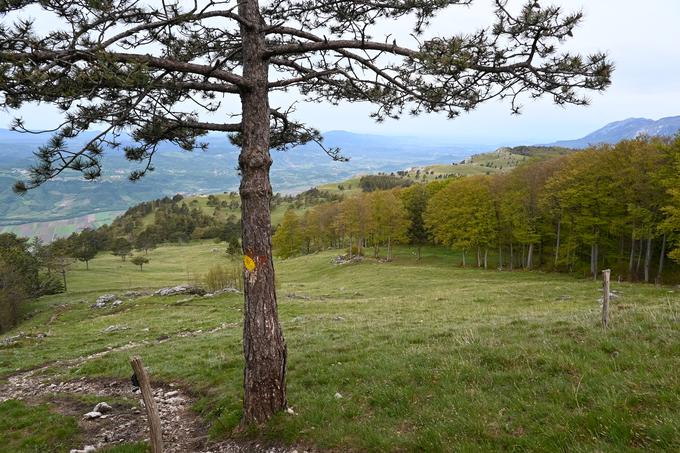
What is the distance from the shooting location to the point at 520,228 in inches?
2104

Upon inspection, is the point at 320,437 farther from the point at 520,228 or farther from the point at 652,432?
the point at 520,228

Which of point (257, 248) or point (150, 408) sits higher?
point (257, 248)

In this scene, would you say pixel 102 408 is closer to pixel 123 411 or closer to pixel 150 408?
pixel 123 411

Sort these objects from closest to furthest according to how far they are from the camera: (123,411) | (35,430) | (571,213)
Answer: (35,430), (123,411), (571,213)

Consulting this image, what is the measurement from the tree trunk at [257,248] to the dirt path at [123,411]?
3.13 feet

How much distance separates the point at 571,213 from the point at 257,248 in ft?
164

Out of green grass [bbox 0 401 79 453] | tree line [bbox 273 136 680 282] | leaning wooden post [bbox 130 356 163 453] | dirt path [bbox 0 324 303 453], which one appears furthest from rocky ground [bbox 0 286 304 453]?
tree line [bbox 273 136 680 282]

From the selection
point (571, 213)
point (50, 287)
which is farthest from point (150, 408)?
point (50, 287)

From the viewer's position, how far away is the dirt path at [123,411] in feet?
27.3

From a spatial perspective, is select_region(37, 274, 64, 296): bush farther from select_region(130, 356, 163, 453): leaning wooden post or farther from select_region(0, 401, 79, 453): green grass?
select_region(130, 356, 163, 453): leaning wooden post

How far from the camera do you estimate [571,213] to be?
48.4 metres

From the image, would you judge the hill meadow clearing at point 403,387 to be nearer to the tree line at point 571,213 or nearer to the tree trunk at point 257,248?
the tree trunk at point 257,248

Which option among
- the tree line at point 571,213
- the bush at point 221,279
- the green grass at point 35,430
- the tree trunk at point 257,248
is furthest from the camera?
the bush at point 221,279

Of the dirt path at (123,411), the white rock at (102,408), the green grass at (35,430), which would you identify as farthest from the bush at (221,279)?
the white rock at (102,408)
